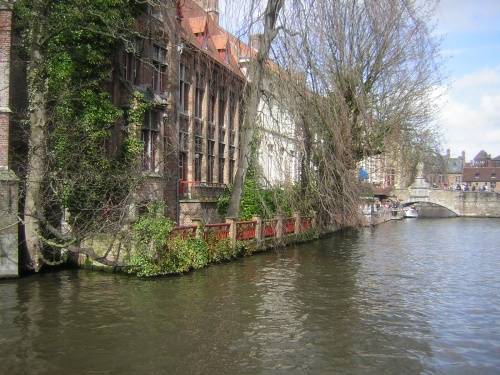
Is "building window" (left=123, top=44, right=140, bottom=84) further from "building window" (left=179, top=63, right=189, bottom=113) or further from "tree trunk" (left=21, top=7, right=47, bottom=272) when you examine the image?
"tree trunk" (left=21, top=7, right=47, bottom=272)

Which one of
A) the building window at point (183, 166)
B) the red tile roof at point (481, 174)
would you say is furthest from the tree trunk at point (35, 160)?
the red tile roof at point (481, 174)

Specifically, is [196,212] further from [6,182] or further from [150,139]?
[6,182]

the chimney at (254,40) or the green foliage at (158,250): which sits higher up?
the chimney at (254,40)

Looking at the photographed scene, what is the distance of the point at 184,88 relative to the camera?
23734 mm

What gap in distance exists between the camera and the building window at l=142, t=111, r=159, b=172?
18.9 meters

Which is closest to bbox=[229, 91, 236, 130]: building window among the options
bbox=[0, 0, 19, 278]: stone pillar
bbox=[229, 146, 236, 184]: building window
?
bbox=[229, 146, 236, 184]: building window

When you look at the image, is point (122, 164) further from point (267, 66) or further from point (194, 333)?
point (194, 333)

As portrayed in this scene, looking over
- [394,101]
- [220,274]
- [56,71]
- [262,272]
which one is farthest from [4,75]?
[394,101]

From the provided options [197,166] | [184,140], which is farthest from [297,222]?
[184,140]

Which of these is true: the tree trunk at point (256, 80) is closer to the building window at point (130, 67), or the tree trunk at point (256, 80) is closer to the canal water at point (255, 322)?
the canal water at point (255, 322)

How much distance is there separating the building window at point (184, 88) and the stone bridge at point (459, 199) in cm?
4457

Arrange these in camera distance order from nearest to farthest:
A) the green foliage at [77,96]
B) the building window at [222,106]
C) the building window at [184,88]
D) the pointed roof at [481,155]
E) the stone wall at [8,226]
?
the stone wall at [8,226] → the green foliage at [77,96] → the building window at [184,88] → the building window at [222,106] → the pointed roof at [481,155]

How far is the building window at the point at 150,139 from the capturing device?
18.9 m

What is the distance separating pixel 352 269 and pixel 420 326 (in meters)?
6.73
